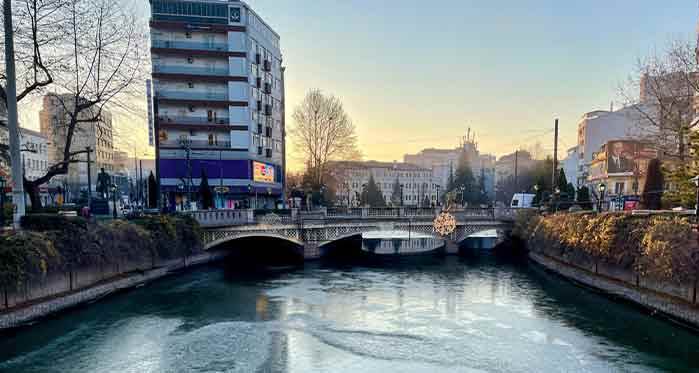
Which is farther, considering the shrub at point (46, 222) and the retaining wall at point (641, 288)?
the shrub at point (46, 222)

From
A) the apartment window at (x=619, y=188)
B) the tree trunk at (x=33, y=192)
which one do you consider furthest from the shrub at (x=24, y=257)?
the apartment window at (x=619, y=188)

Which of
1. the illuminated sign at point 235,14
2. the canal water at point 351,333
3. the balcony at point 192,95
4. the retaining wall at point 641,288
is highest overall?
the illuminated sign at point 235,14

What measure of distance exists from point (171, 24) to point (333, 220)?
91.8 feet

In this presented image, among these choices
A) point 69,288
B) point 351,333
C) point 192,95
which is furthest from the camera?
point 192,95

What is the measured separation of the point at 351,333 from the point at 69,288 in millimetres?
12315

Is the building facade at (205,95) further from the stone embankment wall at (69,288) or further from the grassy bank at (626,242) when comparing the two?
the grassy bank at (626,242)

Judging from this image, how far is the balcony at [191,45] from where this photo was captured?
127 feet

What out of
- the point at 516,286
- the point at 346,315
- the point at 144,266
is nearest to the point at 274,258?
the point at 144,266

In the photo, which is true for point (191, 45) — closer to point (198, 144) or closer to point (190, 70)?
point (190, 70)

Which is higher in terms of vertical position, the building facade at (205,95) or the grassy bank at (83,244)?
the building facade at (205,95)

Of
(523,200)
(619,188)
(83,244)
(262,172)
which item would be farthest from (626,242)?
(262,172)

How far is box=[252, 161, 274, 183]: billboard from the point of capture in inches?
1603

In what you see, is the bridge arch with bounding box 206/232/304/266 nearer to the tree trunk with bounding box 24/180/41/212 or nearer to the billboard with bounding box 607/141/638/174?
the tree trunk with bounding box 24/180/41/212

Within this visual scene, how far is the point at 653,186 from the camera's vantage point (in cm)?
2192
